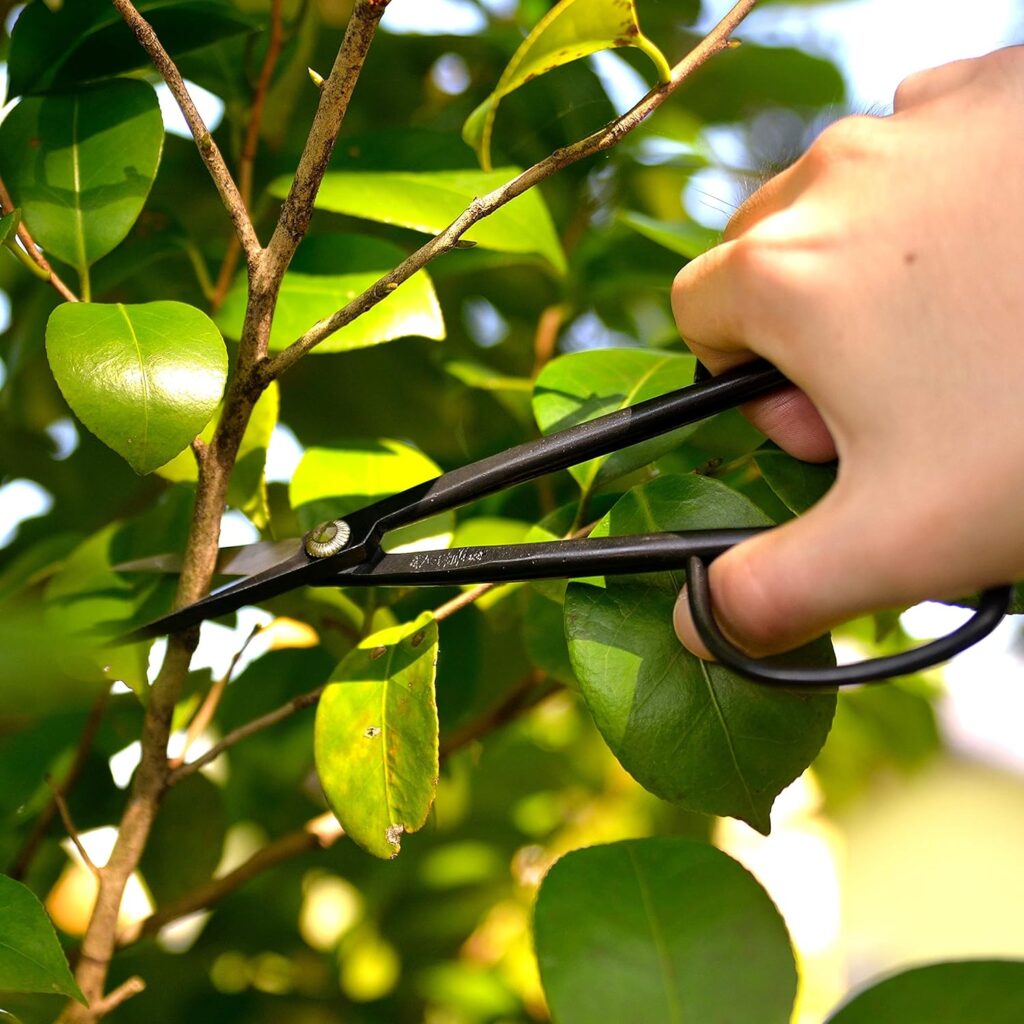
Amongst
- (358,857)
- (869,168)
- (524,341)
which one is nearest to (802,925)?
(358,857)

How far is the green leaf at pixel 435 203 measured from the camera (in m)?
0.41

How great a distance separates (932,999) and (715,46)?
286mm

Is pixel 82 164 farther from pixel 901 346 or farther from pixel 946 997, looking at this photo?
pixel 946 997

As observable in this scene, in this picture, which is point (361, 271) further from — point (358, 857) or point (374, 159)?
point (358, 857)

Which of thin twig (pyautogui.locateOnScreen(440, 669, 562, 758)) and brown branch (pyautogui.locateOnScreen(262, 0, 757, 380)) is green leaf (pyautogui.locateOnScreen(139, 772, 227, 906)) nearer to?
thin twig (pyautogui.locateOnScreen(440, 669, 562, 758))

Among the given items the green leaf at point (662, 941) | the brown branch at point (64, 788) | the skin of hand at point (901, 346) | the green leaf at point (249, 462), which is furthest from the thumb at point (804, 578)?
the brown branch at point (64, 788)

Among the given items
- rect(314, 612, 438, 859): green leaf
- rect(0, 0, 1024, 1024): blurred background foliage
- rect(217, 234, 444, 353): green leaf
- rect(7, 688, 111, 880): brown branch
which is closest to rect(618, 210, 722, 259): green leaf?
rect(0, 0, 1024, 1024): blurred background foliage

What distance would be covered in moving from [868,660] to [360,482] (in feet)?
0.70

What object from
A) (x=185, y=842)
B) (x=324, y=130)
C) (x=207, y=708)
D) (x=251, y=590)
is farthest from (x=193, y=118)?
(x=185, y=842)

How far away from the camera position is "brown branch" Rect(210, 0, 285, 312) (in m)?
0.45

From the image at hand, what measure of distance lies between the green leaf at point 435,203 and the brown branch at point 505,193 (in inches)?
4.7

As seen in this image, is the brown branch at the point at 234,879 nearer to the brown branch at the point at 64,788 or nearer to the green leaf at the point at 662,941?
the brown branch at the point at 64,788

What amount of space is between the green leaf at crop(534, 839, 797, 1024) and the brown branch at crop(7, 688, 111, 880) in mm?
236

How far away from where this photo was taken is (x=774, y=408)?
12.3 inches
